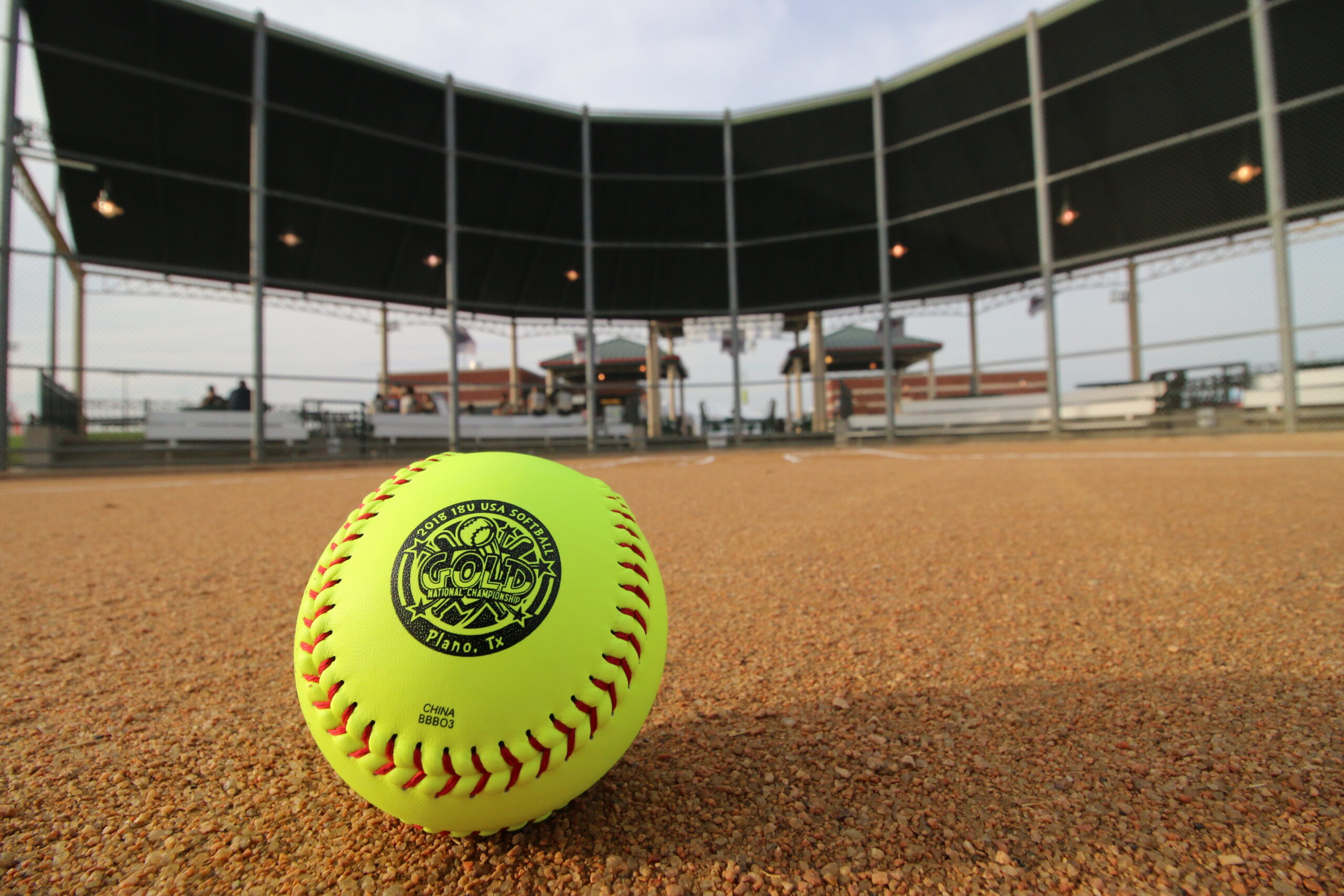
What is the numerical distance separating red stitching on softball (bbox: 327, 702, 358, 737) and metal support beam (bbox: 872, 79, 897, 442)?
12648mm

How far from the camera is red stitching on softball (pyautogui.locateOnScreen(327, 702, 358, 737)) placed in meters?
0.90

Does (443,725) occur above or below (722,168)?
below

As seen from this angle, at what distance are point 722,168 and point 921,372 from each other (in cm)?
624

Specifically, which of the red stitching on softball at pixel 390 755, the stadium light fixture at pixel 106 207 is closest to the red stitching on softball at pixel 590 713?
the red stitching on softball at pixel 390 755

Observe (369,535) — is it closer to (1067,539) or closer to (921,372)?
(1067,539)

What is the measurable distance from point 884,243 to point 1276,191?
5788mm

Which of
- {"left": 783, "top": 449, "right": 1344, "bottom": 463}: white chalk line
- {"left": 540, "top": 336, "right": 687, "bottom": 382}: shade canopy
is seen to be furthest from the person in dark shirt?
{"left": 540, "top": 336, "right": 687, "bottom": 382}: shade canopy

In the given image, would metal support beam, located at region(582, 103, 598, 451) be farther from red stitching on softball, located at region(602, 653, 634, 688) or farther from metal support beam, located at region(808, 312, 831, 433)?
red stitching on softball, located at region(602, 653, 634, 688)

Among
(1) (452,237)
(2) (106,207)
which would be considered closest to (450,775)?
(1) (452,237)

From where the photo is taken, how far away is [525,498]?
103 centimetres

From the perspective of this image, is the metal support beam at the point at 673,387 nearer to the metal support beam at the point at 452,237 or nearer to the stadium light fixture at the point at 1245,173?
the metal support beam at the point at 452,237

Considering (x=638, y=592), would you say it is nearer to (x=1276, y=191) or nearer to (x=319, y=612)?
(x=319, y=612)

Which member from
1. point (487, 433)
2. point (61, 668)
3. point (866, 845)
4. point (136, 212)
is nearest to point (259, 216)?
point (136, 212)

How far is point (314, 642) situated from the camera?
95 cm
